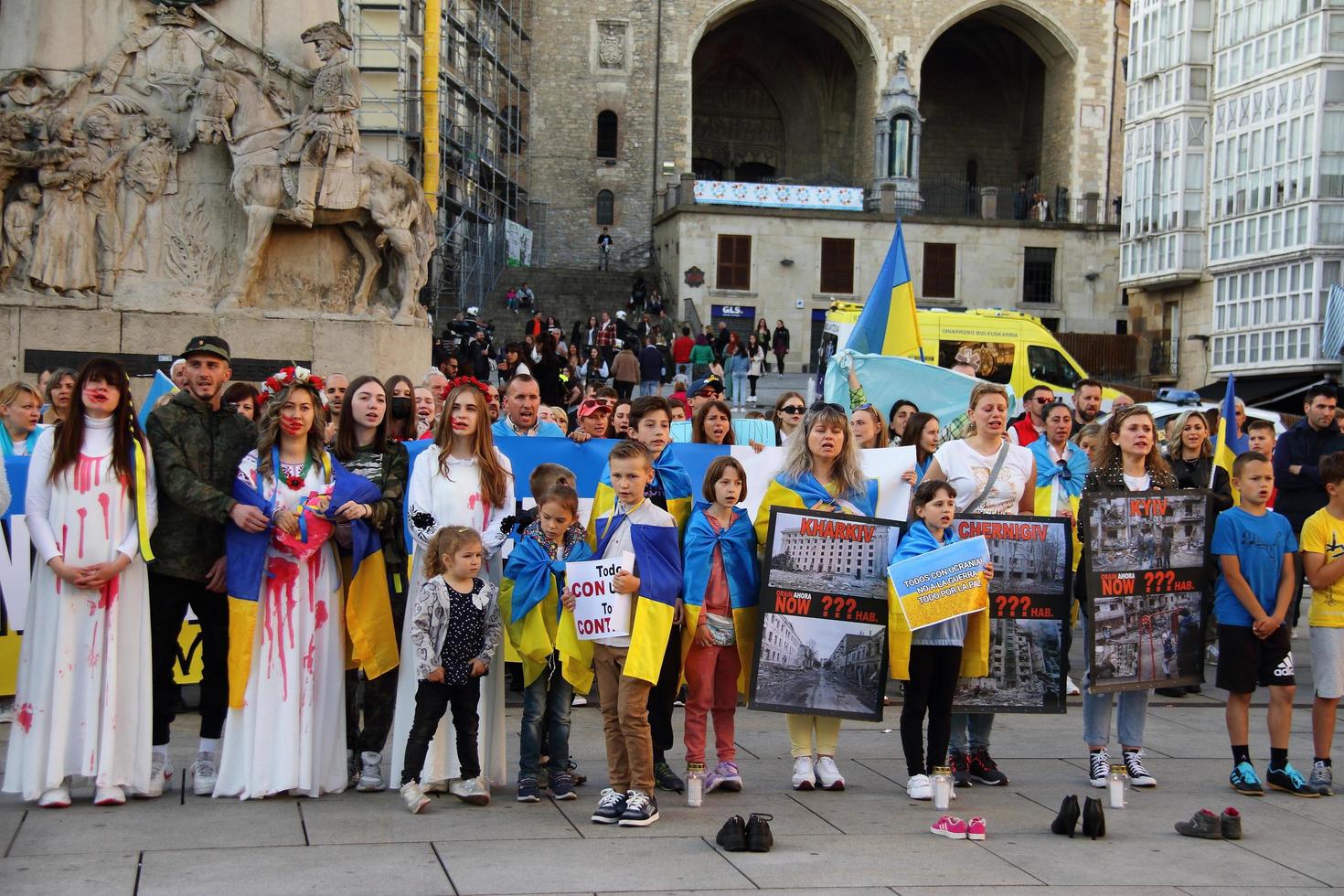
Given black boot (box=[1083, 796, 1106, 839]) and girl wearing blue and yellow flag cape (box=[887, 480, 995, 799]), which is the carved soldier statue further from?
black boot (box=[1083, 796, 1106, 839])

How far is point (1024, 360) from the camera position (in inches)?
1122

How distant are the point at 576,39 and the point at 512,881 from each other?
173 feet

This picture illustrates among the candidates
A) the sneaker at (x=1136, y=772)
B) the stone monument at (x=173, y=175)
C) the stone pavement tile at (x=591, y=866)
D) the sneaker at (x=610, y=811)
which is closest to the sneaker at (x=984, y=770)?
the sneaker at (x=1136, y=772)

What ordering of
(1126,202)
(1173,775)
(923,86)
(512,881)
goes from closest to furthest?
(512,881) → (1173,775) → (1126,202) → (923,86)

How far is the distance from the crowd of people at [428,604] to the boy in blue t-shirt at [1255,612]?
0.01 meters

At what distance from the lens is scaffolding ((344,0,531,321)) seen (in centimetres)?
3800

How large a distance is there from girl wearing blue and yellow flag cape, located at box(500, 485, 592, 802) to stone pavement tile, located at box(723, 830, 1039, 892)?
1181 millimetres

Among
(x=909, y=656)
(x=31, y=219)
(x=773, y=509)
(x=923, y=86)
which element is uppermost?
(x=923, y=86)

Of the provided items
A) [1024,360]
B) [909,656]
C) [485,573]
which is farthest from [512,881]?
[1024,360]

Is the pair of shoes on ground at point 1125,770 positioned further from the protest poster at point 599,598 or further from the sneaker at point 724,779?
the protest poster at point 599,598

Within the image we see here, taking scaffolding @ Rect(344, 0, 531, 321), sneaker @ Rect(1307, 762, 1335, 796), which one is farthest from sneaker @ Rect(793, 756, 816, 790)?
scaffolding @ Rect(344, 0, 531, 321)

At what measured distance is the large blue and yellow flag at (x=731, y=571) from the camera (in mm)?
7270

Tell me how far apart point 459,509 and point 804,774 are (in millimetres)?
1973

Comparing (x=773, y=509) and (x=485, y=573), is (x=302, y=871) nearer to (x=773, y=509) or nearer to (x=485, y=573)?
(x=485, y=573)
